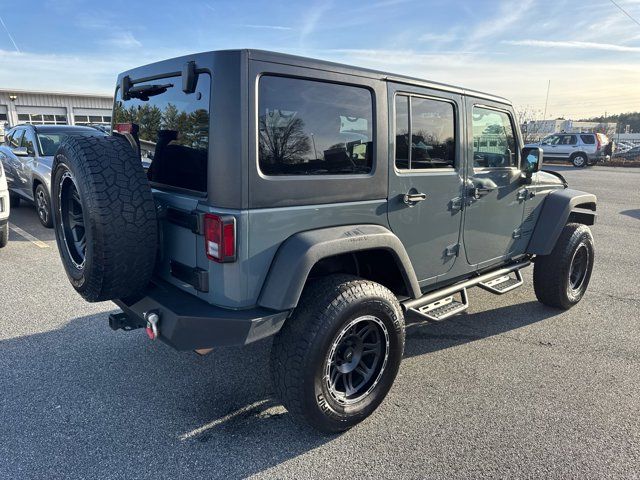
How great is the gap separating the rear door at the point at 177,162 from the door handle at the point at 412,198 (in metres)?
1.28

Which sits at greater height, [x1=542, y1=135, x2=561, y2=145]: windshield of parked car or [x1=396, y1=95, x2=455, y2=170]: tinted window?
[x1=542, y1=135, x2=561, y2=145]: windshield of parked car

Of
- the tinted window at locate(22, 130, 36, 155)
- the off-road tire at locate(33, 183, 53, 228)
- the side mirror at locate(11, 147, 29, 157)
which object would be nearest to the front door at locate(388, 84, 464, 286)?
the off-road tire at locate(33, 183, 53, 228)

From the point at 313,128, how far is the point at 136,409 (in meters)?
2.04

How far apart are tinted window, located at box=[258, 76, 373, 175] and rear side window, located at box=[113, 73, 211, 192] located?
12.3 inches

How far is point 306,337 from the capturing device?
233 cm

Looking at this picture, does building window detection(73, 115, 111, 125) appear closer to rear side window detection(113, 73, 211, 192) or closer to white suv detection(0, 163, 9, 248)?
white suv detection(0, 163, 9, 248)

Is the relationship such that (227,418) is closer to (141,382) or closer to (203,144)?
(141,382)

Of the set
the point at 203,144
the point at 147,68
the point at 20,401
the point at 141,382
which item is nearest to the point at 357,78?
the point at 203,144

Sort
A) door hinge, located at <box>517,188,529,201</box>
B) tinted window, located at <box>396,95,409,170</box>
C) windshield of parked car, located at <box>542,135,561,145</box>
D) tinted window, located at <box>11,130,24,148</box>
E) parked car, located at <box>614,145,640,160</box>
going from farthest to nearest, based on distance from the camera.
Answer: parked car, located at <box>614,145,640,160</box>
windshield of parked car, located at <box>542,135,561,145</box>
tinted window, located at <box>11,130,24,148</box>
door hinge, located at <box>517,188,529,201</box>
tinted window, located at <box>396,95,409,170</box>

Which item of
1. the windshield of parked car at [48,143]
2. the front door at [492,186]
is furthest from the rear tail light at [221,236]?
the windshield of parked car at [48,143]

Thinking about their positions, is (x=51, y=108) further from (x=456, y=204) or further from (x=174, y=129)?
(x=456, y=204)

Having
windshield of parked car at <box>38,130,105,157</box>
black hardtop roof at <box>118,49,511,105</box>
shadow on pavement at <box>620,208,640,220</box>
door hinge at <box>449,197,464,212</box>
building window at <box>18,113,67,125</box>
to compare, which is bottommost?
shadow on pavement at <box>620,208,640,220</box>

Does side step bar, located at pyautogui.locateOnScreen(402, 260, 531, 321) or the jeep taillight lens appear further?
side step bar, located at pyautogui.locateOnScreen(402, 260, 531, 321)

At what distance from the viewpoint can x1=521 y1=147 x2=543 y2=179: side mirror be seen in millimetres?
3768
